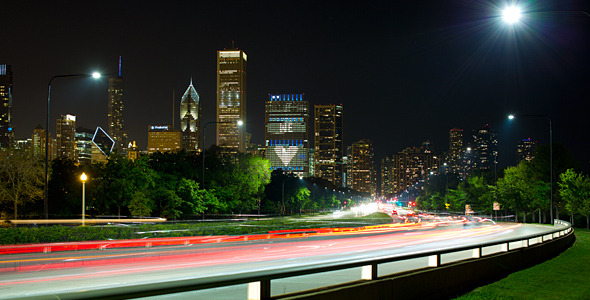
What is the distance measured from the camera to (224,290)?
11.5 meters

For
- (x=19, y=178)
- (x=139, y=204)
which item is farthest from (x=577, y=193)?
(x=19, y=178)

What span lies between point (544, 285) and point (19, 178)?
4268 cm

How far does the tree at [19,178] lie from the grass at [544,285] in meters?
39.8

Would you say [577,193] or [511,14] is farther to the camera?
[577,193]

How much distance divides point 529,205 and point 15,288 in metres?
68.6

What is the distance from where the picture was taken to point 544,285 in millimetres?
13648

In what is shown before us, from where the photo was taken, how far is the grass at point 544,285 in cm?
1212

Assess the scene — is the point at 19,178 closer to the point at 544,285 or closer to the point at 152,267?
the point at 152,267

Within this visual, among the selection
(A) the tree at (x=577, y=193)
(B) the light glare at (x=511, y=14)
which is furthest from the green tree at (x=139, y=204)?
(A) the tree at (x=577, y=193)

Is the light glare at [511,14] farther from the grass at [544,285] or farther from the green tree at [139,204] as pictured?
the green tree at [139,204]

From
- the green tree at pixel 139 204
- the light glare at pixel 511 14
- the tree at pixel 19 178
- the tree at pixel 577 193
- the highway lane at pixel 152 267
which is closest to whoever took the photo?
the highway lane at pixel 152 267

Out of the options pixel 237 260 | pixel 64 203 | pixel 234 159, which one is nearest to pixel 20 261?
pixel 237 260

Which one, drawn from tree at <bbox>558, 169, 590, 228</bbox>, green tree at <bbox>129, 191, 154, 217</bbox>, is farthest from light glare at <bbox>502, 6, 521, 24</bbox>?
tree at <bbox>558, 169, 590, 228</bbox>

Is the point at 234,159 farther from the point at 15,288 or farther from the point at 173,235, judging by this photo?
the point at 15,288
